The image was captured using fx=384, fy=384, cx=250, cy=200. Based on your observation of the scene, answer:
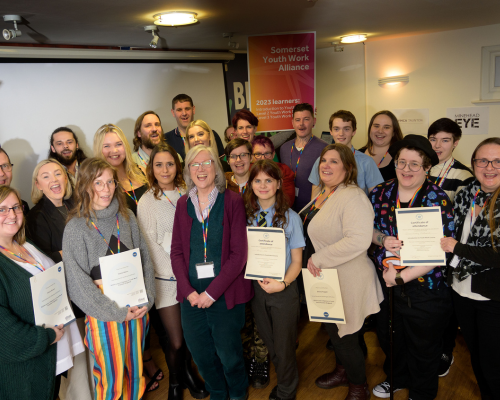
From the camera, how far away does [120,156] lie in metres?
3.00

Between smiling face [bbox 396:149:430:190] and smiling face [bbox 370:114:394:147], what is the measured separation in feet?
4.52

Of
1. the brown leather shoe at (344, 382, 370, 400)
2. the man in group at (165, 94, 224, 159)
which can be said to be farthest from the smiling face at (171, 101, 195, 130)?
the brown leather shoe at (344, 382, 370, 400)

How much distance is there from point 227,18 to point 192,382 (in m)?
2.98

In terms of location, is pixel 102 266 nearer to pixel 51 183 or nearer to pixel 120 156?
pixel 51 183

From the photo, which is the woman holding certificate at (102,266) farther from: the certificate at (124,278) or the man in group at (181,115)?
the man in group at (181,115)

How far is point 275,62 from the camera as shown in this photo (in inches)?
167

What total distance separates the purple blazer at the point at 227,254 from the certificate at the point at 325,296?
1.29 ft

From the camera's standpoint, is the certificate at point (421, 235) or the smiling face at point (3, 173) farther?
the smiling face at point (3, 173)

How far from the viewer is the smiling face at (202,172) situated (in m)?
2.43

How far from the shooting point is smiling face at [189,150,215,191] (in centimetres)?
243

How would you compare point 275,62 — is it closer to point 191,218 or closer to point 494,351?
point 191,218

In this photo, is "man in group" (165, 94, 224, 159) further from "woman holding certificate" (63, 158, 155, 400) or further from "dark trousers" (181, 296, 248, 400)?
"dark trousers" (181, 296, 248, 400)

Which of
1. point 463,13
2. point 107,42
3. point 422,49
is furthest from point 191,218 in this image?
point 422,49

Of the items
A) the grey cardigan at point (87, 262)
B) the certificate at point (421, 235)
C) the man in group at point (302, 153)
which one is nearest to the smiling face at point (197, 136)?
the man in group at point (302, 153)
